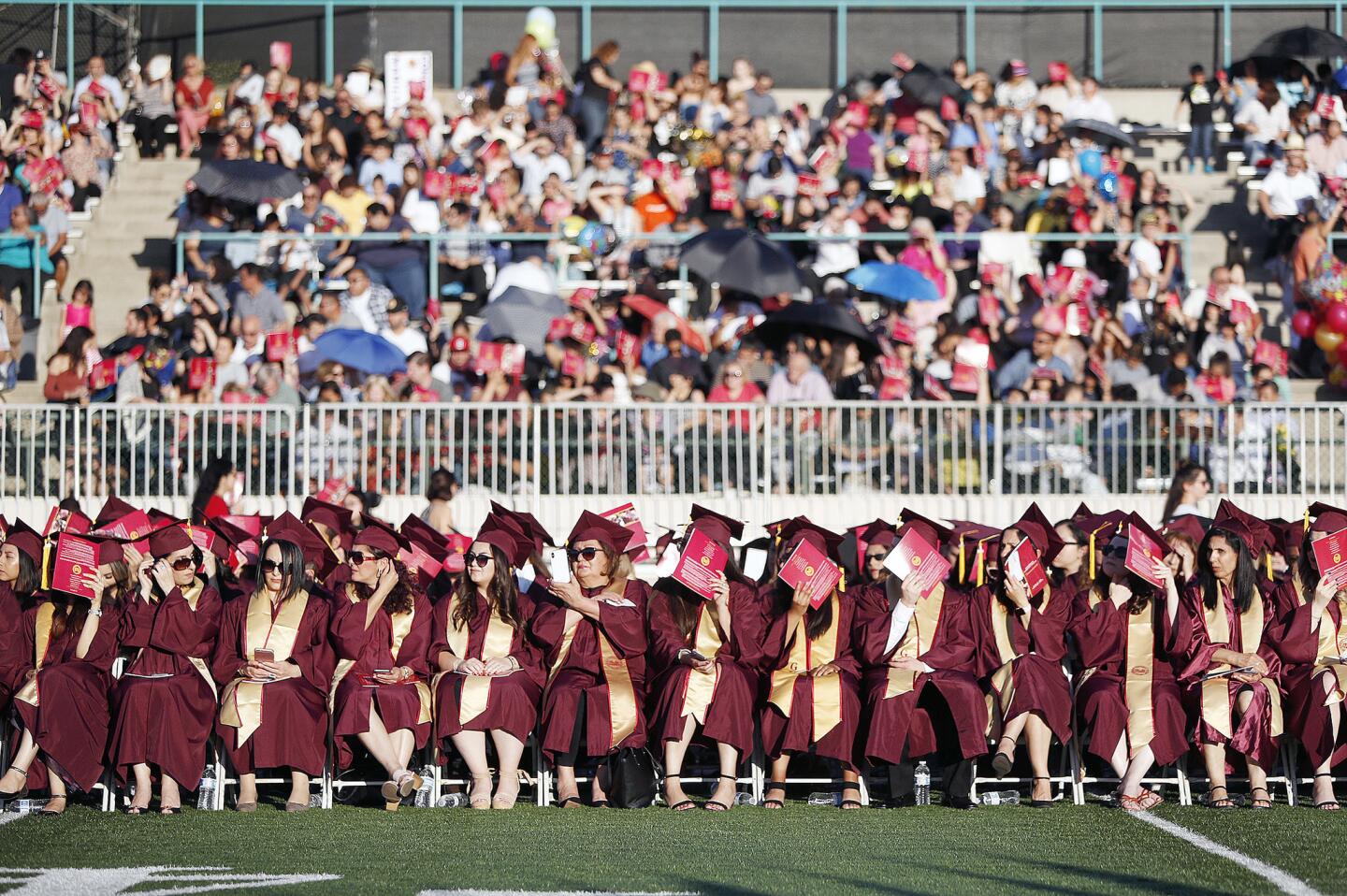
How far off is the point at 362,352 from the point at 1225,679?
8321 mm

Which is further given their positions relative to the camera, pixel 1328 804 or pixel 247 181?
pixel 247 181

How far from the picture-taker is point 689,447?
16.5m

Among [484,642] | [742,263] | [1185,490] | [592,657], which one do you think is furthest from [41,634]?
[742,263]

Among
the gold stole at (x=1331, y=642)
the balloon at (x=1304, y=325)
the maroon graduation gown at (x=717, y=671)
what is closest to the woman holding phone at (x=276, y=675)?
the maroon graduation gown at (x=717, y=671)

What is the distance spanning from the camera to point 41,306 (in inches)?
789

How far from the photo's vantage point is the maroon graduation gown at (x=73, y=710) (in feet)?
37.8

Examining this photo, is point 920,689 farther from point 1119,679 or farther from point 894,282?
point 894,282

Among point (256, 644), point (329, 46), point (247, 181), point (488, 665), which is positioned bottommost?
point (488, 665)

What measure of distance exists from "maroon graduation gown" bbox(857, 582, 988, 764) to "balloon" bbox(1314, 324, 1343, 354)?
8.43 meters

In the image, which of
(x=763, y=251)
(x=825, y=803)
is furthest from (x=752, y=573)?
(x=763, y=251)

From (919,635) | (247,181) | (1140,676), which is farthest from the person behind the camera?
(247,181)

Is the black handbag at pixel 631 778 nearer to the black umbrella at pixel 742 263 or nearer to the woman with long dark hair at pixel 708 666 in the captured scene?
the woman with long dark hair at pixel 708 666

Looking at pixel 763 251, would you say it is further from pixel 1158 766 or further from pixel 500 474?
pixel 1158 766

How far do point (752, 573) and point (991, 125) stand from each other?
9.80 metres
